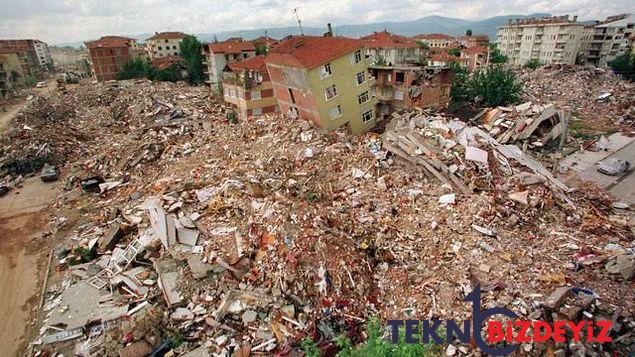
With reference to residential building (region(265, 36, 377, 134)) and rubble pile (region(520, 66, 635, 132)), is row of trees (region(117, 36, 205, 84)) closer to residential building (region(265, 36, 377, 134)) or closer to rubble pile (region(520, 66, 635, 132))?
residential building (region(265, 36, 377, 134))

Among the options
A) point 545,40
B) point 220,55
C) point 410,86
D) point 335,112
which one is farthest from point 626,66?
point 220,55

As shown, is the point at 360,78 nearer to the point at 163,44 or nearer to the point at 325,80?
the point at 325,80

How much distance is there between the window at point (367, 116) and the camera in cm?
2445

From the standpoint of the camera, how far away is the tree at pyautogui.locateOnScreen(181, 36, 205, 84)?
2039 inches

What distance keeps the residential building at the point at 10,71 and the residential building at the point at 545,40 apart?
93277mm

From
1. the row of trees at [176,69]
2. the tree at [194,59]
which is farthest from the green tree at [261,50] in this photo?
the row of trees at [176,69]

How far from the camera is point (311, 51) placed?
2128cm

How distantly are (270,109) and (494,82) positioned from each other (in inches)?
859

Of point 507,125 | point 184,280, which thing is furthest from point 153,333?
point 507,125

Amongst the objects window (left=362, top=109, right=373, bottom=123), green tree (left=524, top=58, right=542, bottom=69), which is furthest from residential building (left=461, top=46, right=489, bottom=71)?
window (left=362, top=109, right=373, bottom=123)

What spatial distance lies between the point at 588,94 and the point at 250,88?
129 feet

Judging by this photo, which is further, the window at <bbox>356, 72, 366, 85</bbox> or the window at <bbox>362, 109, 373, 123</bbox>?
the window at <bbox>362, 109, 373, 123</bbox>

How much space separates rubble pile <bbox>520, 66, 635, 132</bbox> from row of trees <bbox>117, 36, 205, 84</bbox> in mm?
45786

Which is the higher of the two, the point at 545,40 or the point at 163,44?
the point at 163,44
